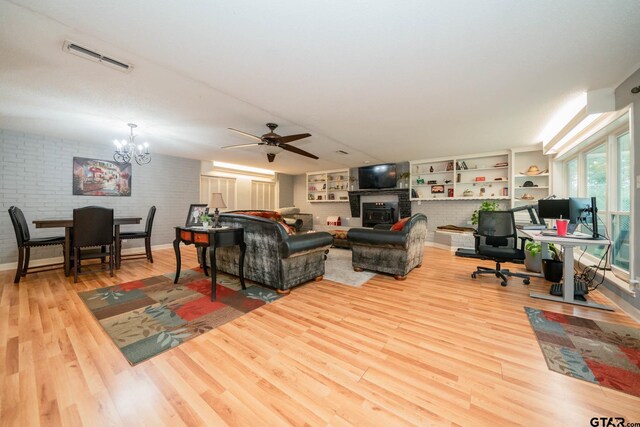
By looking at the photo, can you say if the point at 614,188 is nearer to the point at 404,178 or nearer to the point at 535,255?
the point at 535,255

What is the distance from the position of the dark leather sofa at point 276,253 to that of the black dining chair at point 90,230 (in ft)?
6.43

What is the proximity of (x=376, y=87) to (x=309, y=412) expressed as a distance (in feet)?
9.69

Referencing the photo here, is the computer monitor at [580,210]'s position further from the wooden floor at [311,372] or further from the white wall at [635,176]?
the wooden floor at [311,372]

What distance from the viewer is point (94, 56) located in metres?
2.06

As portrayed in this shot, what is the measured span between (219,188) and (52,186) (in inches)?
135

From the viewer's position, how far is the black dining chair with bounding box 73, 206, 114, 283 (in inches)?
132

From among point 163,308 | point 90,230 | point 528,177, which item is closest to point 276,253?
point 163,308

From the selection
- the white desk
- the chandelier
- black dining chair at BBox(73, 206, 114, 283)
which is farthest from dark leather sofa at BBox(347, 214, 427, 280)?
the chandelier

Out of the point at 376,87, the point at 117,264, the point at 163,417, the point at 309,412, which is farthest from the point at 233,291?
the point at 376,87

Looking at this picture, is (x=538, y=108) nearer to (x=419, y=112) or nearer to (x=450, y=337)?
(x=419, y=112)

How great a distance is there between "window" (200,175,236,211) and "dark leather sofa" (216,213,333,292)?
420cm

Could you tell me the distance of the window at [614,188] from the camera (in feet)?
9.35

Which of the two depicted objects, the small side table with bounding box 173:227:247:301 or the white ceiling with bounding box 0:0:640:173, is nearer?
the white ceiling with bounding box 0:0:640:173

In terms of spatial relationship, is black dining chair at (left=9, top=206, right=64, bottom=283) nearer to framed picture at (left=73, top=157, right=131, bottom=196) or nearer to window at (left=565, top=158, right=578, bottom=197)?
framed picture at (left=73, top=157, right=131, bottom=196)
